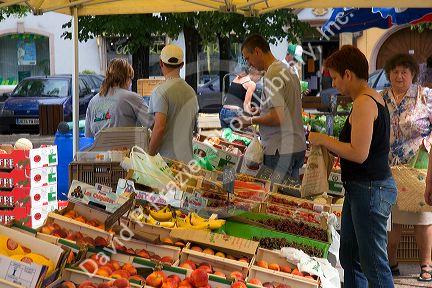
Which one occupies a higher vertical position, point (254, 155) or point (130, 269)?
point (254, 155)

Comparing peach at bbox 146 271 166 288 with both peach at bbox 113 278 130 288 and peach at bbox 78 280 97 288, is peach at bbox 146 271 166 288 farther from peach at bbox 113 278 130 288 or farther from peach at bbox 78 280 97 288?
peach at bbox 78 280 97 288

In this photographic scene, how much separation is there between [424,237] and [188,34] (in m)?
7.46

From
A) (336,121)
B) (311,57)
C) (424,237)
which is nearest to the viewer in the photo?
(424,237)

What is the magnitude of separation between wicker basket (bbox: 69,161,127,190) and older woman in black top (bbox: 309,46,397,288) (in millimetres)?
2250

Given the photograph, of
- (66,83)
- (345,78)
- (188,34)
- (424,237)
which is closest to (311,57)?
(66,83)

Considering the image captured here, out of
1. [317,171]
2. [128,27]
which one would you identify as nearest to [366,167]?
[317,171]

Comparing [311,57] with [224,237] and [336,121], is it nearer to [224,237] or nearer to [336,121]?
[336,121]

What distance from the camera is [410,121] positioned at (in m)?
6.18

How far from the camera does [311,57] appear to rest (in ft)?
86.1

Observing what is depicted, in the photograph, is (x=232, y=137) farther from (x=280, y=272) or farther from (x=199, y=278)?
(x=199, y=278)

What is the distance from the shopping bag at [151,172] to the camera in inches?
205

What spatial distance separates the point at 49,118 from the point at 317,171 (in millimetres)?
13625

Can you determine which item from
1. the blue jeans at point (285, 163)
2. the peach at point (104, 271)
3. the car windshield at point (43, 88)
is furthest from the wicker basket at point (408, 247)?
the car windshield at point (43, 88)

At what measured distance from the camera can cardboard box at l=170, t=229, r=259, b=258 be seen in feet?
14.1
